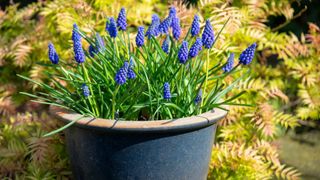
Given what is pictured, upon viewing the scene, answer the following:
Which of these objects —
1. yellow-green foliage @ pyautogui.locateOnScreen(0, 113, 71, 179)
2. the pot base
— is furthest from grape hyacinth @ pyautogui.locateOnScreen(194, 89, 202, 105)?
yellow-green foliage @ pyautogui.locateOnScreen(0, 113, 71, 179)

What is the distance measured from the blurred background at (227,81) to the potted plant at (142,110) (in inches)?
21.8

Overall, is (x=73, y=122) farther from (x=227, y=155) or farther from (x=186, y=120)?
(x=227, y=155)

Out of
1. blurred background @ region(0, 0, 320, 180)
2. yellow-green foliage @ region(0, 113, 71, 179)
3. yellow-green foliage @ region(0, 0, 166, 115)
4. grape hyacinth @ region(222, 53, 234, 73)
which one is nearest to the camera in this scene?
grape hyacinth @ region(222, 53, 234, 73)

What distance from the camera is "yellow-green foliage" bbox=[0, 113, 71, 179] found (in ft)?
8.32

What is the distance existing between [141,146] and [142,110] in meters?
0.31

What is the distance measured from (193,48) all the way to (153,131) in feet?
1.32

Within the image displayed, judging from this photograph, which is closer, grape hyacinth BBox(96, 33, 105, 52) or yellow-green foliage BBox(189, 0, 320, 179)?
grape hyacinth BBox(96, 33, 105, 52)

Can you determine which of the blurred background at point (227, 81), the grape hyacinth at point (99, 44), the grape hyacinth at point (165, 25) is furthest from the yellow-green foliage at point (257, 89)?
the grape hyacinth at point (99, 44)

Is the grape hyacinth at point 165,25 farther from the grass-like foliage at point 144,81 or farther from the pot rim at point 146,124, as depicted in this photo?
the pot rim at point 146,124

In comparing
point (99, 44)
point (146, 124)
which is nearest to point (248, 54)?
point (146, 124)

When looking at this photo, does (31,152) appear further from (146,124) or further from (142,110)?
(146,124)

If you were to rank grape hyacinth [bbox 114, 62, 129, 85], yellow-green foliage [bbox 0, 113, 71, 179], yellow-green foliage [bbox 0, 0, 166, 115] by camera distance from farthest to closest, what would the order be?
yellow-green foliage [bbox 0, 0, 166, 115]
yellow-green foliage [bbox 0, 113, 71, 179]
grape hyacinth [bbox 114, 62, 129, 85]

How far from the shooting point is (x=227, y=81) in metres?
2.87

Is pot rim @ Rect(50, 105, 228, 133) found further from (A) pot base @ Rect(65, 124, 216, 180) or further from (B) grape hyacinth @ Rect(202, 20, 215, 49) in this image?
(B) grape hyacinth @ Rect(202, 20, 215, 49)
